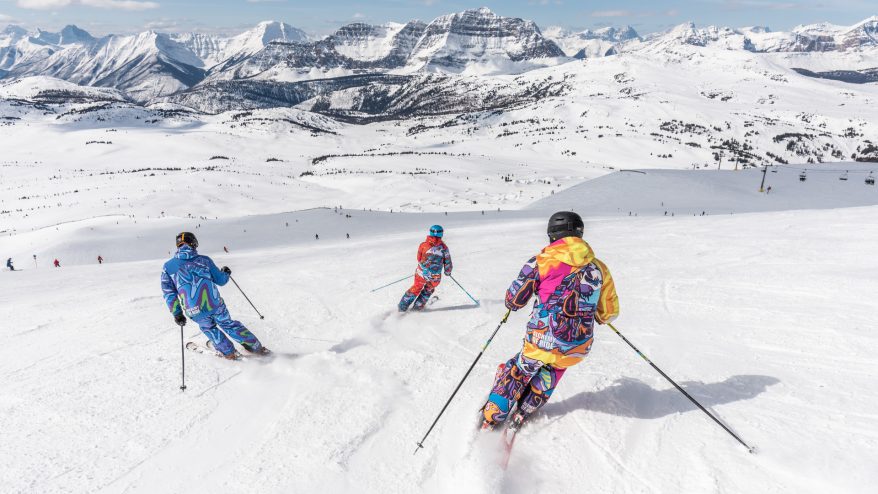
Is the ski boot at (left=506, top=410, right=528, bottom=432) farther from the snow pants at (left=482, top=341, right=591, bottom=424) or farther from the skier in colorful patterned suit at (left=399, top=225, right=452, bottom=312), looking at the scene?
the skier in colorful patterned suit at (left=399, top=225, right=452, bottom=312)

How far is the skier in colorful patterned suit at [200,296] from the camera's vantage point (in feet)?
20.0

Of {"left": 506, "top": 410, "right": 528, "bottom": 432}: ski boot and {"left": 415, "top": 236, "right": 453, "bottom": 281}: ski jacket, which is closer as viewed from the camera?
{"left": 506, "top": 410, "right": 528, "bottom": 432}: ski boot

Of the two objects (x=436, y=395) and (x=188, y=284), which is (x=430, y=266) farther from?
(x=188, y=284)

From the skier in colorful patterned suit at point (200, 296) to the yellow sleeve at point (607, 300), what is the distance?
4.93 m

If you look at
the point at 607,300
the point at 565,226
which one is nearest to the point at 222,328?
the point at 565,226

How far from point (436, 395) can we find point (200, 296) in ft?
12.0

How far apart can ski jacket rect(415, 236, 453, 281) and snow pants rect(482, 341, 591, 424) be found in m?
3.97

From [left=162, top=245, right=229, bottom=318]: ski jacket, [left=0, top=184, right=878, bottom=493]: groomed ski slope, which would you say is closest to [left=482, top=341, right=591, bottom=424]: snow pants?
[left=0, top=184, right=878, bottom=493]: groomed ski slope

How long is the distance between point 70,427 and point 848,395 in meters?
8.50

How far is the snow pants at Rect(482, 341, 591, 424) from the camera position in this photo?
4438mm

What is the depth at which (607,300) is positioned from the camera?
14.2 ft

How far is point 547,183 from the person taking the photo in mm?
56688

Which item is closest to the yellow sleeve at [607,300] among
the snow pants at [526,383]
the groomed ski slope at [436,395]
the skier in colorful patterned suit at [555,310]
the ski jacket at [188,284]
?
the skier in colorful patterned suit at [555,310]

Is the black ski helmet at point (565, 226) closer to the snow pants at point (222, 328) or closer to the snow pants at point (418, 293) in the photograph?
the snow pants at point (418, 293)
